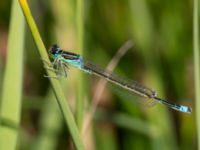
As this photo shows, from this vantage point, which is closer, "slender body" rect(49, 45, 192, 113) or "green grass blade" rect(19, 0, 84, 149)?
"green grass blade" rect(19, 0, 84, 149)

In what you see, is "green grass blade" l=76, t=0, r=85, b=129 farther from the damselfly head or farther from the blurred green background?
the blurred green background

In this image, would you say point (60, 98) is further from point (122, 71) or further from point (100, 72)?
point (122, 71)

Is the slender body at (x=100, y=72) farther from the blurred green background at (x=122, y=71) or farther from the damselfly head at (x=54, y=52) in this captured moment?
the blurred green background at (x=122, y=71)

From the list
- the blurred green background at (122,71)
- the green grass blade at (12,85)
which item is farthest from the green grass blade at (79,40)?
the blurred green background at (122,71)

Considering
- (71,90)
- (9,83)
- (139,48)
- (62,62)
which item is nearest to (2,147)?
(9,83)

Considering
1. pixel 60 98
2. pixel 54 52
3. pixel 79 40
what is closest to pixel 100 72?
pixel 54 52

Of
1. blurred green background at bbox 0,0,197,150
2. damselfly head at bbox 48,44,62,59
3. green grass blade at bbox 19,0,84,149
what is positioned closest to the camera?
green grass blade at bbox 19,0,84,149

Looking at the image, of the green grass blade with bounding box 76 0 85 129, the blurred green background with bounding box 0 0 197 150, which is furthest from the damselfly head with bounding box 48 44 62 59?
the blurred green background with bounding box 0 0 197 150
